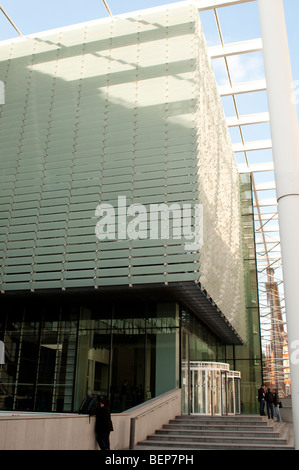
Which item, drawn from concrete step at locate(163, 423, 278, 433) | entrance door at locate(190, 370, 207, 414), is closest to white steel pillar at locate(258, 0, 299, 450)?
concrete step at locate(163, 423, 278, 433)

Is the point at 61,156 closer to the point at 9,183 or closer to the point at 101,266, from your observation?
the point at 9,183

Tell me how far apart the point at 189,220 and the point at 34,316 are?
334 inches

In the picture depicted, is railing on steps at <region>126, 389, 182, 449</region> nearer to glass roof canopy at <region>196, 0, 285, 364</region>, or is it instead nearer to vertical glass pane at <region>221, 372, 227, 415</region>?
vertical glass pane at <region>221, 372, 227, 415</region>

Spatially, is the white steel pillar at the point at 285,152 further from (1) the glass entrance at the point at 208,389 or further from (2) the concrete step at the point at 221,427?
(1) the glass entrance at the point at 208,389

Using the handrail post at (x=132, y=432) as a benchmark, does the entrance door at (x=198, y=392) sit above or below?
above

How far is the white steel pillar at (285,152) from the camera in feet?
21.5

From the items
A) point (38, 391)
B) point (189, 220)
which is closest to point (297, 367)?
point (189, 220)

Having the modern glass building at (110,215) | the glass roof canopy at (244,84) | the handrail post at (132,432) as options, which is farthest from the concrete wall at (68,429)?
the glass roof canopy at (244,84)

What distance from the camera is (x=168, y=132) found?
17953mm

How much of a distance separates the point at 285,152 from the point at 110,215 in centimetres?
1116

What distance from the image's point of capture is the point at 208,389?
2011cm

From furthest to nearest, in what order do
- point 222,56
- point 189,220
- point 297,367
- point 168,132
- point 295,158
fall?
point 222,56 < point 168,132 < point 189,220 < point 295,158 < point 297,367

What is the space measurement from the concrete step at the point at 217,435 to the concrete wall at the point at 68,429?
19.7 inches

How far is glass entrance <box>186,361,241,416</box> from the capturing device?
19.1 meters
